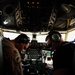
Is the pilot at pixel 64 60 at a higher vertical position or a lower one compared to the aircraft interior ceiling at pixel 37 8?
lower

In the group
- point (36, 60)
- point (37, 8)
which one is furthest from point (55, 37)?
point (36, 60)

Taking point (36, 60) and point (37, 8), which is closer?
point (37, 8)

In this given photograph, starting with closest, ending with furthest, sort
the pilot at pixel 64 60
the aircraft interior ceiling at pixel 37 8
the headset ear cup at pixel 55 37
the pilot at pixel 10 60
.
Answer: the pilot at pixel 10 60
the pilot at pixel 64 60
the headset ear cup at pixel 55 37
the aircraft interior ceiling at pixel 37 8

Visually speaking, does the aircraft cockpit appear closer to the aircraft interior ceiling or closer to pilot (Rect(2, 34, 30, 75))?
the aircraft interior ceiling

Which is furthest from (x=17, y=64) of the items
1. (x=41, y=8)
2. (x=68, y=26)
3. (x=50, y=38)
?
(x=68, y=26)

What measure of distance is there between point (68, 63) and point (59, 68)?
0.39 feet

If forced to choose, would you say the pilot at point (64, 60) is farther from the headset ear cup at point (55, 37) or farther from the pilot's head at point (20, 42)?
the pilot's head at point (20, 42)

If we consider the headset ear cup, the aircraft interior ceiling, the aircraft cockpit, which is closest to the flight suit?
the headset ear cup

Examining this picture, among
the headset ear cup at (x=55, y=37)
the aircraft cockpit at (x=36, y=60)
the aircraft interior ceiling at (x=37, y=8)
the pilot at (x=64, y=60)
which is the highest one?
the aircraft interior ceiling at (x=37, y=8)

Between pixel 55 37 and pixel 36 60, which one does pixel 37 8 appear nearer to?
pixel 55 37

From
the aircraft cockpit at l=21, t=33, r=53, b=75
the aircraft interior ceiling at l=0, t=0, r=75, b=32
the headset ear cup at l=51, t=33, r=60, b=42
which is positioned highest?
the aircraft interior ceiling at l=0, t=0, r=75, b=32

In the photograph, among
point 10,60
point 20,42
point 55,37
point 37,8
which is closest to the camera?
point 10,60

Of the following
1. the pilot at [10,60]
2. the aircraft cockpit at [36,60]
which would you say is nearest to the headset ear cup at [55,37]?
the pilot at [10,60]

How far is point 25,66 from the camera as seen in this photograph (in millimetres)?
3535
